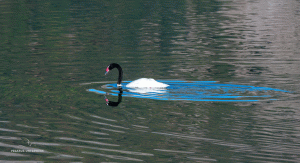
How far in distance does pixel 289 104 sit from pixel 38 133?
26.6 ft

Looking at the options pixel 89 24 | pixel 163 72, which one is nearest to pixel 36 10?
pixel 89 24

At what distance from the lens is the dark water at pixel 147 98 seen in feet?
42.4

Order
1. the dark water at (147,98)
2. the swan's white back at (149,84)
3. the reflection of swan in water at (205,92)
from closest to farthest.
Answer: the dark water at (147,98), the reflection of swan in water at (205,92), the swan's white back at (149,84)

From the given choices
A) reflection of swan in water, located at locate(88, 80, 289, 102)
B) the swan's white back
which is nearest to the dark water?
reflection of swan in water, located at locate(88, 80, 289, 102)

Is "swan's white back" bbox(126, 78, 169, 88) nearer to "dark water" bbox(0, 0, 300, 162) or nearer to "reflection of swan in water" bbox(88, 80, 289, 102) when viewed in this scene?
"reflection of swan in water" bbox(88, 80, 289, 102)

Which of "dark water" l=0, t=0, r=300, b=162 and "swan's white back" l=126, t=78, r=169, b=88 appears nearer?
"dark water" l=0, t=0, r=300, b=162

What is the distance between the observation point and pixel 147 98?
18406 millimetres

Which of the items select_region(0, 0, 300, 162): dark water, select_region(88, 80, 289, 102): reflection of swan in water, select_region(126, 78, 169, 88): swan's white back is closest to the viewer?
select_region(0, 0, 300, 162): dark water

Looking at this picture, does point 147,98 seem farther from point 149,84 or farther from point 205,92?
point 205,92

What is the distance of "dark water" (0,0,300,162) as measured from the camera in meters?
12.9

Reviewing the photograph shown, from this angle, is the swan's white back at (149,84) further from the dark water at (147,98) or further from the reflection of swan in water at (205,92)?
the dark water at (147,98)

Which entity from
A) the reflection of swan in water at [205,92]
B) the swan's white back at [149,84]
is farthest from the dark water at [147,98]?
the swan's white back at [149,84]

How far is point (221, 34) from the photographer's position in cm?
4031

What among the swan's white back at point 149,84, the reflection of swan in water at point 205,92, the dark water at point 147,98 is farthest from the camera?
the swan's white back at point 149,84
